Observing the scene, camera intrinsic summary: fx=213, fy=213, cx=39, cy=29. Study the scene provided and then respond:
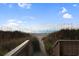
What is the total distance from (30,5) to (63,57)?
51 centimetres

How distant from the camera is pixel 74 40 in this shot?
68.8 inches

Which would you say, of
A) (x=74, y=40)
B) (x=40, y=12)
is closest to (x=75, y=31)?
(x=74, y=40)

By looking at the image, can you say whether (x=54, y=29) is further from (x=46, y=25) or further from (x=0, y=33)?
(x=0, y=33)

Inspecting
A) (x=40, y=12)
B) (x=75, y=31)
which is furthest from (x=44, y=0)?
(x=75, y=31)

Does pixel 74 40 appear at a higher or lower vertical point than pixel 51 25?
lower

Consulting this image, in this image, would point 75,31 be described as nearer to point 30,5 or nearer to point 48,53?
point 48,53

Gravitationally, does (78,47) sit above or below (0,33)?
below

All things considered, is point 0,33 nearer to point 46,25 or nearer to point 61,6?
point 46,25

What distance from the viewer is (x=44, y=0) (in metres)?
1.76

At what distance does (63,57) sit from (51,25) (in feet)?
0.92

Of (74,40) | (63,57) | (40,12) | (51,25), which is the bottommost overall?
(63,57)

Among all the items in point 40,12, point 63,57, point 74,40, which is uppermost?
point 40,12

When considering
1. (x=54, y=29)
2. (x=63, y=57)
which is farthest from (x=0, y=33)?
(x=63, y=57)

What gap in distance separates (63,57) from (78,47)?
148mm
